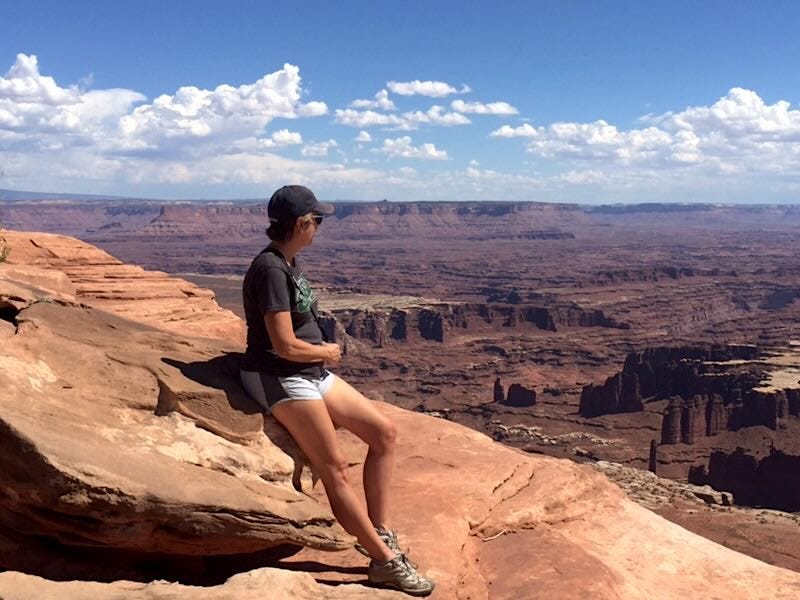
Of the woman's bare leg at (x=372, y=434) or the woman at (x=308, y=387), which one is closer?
the woman at (x=308, y=387)

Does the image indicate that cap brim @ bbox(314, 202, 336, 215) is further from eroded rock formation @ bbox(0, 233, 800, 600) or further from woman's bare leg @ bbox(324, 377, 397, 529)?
eroded rock formation @ bbox(0, 233, 800, 600)

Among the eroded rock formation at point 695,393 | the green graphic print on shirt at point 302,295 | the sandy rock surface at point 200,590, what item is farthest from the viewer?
the eroded rock formation at point 695,393

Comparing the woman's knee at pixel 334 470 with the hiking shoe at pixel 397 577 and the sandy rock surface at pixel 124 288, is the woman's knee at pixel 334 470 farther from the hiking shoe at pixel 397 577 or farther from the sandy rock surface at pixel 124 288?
the sandy rock surface at pixel 124 288

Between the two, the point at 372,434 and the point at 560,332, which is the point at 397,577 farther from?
the point at 560,332

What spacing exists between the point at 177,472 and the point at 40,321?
84.8 inches

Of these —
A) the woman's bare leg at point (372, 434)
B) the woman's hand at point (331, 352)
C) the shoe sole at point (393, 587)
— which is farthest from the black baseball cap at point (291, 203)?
the shoe sole at point (393, 587)

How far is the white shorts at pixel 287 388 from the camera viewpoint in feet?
16.8

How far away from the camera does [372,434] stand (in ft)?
17.3

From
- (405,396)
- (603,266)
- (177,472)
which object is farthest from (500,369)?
(603,266)

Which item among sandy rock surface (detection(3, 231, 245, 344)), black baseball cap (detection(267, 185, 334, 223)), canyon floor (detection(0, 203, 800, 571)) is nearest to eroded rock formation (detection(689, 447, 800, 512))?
canyon floor (detection(0, 203, 800, 571))

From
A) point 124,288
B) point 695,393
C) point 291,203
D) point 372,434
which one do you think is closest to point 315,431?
point 372,434

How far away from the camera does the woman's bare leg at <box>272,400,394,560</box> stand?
4977 mm

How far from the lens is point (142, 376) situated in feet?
18.5

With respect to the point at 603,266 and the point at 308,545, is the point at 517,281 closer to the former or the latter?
the point at 603,266
